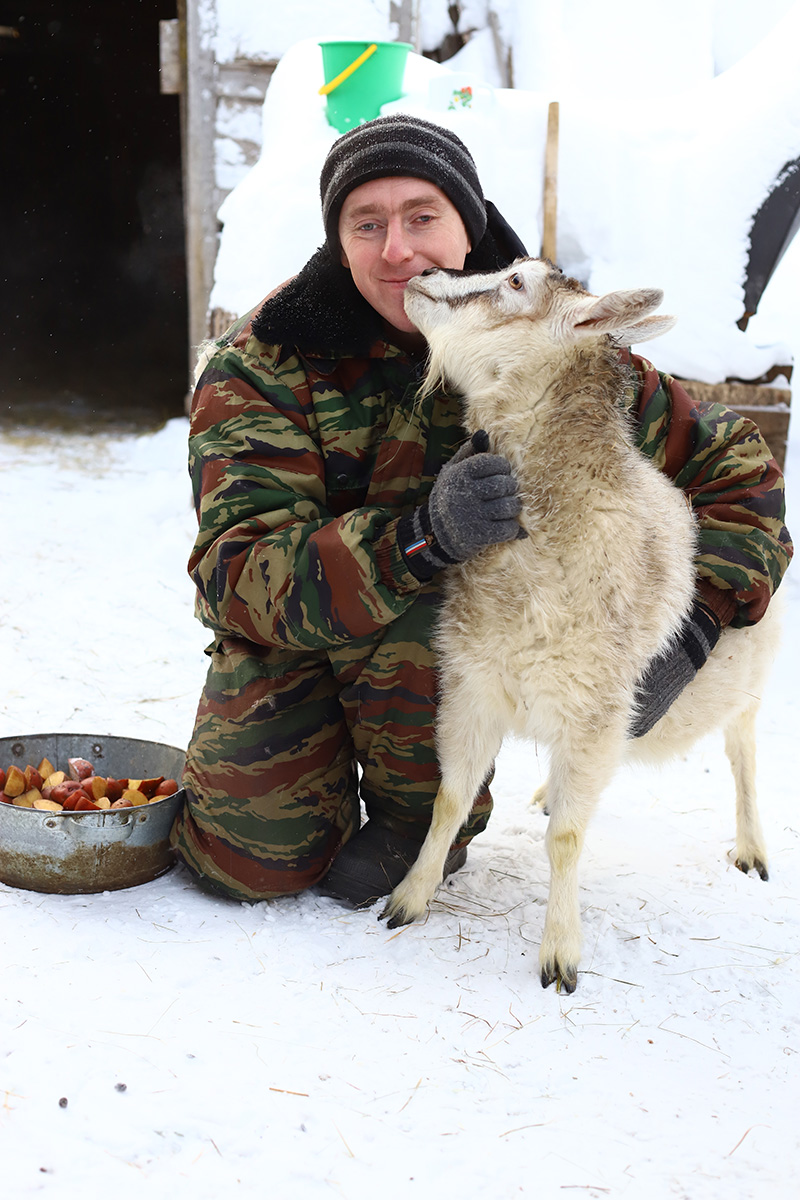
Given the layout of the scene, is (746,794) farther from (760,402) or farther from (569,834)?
(760,402)

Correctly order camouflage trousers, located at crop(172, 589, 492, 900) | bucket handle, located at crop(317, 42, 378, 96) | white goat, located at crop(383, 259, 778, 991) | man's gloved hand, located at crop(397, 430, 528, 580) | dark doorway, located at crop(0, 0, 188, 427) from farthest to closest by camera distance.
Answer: dark doorway, located at crop(0, 0, 188, 427), bucket handle, located at crop(317, 42, 378, 96), camouflage trousers, located at crop(172, 589, 492, 900), white goat, located at crop(383, 259, 778, 991), man's gloved hand, located at crop(397, 430, 528, 580)

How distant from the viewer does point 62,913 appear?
2.25 metres

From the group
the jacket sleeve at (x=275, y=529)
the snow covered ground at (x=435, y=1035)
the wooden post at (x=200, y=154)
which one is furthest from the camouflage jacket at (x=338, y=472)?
the wooden post at (x=200, y=154)

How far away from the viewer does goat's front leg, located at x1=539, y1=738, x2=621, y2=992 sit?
217 cm

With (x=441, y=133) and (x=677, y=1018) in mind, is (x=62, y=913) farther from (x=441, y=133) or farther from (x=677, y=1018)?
(x=441, y=133)

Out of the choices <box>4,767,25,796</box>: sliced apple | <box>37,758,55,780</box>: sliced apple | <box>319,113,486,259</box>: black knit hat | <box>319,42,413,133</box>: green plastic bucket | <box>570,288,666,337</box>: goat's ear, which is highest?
<box>319,42,413,133</box>: green plastic bucket

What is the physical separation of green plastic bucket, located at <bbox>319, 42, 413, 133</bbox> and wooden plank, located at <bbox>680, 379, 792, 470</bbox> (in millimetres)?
2107

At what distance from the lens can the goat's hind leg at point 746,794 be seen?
2.80 meters

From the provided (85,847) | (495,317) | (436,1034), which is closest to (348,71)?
(495,317)

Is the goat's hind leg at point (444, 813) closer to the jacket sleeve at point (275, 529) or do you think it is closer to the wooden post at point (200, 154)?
the jacket sleeve at point (275, 529)

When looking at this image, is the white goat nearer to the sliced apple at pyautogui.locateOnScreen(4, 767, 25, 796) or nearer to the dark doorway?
the sliced apple at pyautogui.locateOnScreen(4, 767, 25, 796)

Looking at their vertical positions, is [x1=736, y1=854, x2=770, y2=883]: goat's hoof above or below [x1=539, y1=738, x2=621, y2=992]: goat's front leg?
below

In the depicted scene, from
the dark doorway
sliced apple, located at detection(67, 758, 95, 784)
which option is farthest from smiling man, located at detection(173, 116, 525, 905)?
the dark doorway

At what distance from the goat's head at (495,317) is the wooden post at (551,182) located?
2.86 meters
